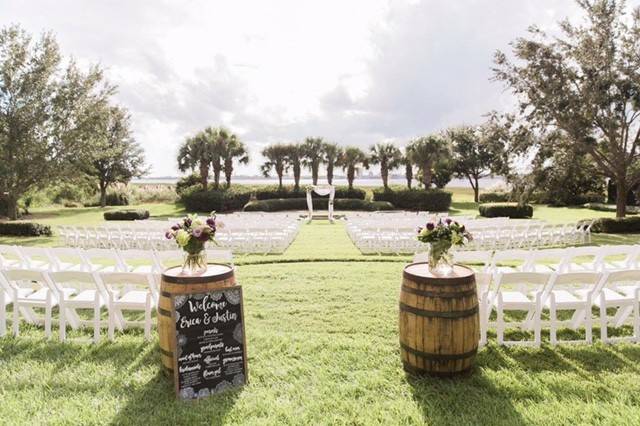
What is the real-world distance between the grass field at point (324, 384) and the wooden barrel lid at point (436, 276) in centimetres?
91

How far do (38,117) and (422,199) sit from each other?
2556 cm

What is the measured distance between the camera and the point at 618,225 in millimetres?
16547

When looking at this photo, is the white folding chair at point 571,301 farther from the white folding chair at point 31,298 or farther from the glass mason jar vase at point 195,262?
the white folding chair at point 31,298

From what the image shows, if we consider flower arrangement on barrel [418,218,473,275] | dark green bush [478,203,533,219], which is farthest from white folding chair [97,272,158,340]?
dark green bush [478,203,533,219]

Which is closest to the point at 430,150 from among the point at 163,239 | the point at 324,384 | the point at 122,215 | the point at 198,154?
the point at 198,154

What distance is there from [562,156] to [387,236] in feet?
39.9

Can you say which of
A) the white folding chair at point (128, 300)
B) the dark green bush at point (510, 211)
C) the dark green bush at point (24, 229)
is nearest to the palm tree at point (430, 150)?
the dark green bush at point (510, 211)

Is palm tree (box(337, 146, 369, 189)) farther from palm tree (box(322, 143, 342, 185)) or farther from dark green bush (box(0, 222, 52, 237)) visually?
dark green bush (box(0, 222, 52, 237))

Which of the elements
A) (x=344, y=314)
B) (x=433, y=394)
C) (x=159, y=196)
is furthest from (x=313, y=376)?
(x=159, y=196)

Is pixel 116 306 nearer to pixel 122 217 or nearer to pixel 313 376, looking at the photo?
pixel 313 376

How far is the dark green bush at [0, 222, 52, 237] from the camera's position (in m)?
16.8

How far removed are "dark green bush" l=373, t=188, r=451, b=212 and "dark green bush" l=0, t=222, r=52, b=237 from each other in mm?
24467

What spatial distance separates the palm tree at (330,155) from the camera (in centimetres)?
3816

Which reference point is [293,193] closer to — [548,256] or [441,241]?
[548,256]
